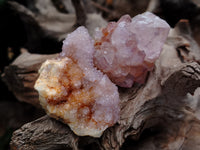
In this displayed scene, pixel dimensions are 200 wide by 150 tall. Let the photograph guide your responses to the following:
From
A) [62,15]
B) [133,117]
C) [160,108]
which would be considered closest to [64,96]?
[133,117]

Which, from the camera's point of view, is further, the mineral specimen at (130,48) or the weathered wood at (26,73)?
the weathered wood at (26,73)

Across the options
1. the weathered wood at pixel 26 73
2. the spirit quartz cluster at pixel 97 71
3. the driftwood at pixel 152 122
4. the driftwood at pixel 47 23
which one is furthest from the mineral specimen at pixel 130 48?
the driftwood at pixel 47 23

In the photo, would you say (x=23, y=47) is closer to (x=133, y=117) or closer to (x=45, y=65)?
(x=45, y=65)

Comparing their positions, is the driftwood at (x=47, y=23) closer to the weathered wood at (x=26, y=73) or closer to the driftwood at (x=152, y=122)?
the weathered wood at (x=26, y=73)

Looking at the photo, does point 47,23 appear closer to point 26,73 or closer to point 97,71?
point 26,73

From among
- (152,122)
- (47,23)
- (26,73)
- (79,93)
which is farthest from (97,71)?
(47,23)

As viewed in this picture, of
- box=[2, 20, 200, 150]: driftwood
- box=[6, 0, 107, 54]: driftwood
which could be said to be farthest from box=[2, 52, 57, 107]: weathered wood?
box=[2, 20, 200, 150]: driftwood
